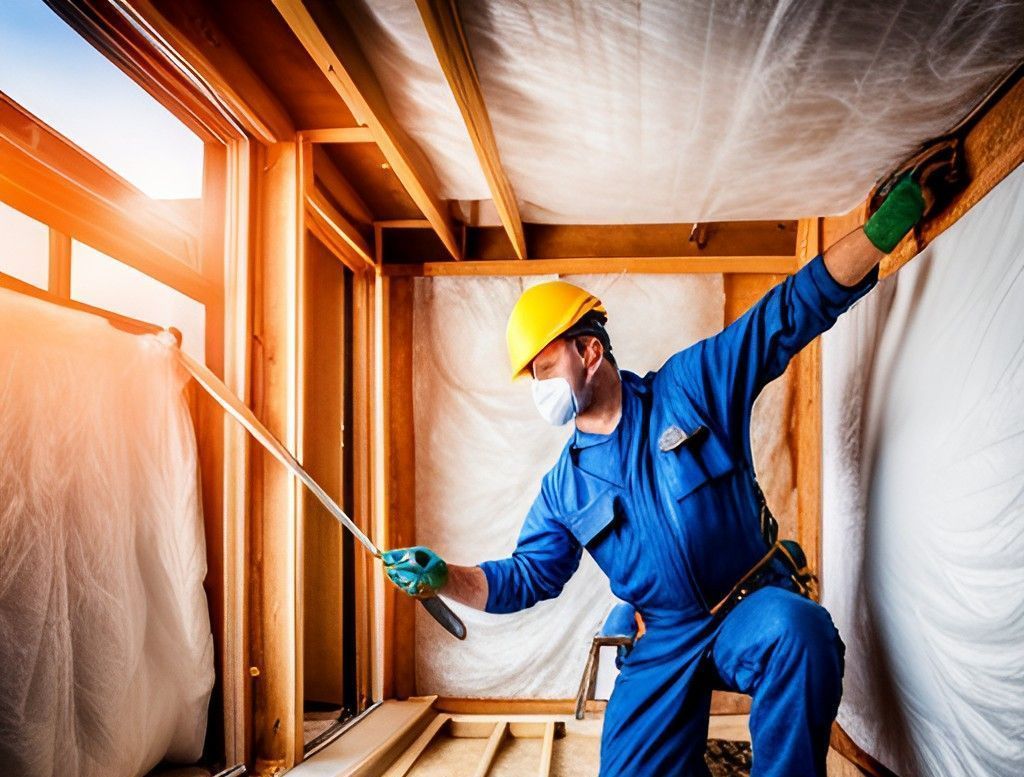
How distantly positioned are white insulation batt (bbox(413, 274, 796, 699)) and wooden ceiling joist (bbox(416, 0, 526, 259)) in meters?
1.11

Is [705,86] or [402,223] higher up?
[402,223]

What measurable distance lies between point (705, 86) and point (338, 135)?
1.30m

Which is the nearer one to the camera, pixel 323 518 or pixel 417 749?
pixel 417 749

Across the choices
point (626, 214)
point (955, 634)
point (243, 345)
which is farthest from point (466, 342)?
point (955, 634)

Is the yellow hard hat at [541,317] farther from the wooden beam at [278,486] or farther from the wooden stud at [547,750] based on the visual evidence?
the wooden stud at [547,750]

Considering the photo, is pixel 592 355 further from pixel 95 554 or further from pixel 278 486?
pixel 95 554

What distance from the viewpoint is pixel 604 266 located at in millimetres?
3326

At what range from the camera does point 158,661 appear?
1796 millimetres

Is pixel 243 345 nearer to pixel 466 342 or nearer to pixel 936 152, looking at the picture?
pixel 466 342

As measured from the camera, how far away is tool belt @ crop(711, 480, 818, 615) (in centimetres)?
171

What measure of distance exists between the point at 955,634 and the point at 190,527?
1.97 m

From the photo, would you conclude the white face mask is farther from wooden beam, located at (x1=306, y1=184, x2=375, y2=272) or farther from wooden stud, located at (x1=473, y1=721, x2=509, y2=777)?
wooden stud, located at (x1=473, y1=721, x2=509, y2=777)

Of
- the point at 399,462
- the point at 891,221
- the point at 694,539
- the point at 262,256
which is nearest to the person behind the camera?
the point at 891,221

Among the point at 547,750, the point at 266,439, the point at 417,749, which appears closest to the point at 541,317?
the point at 266,439
